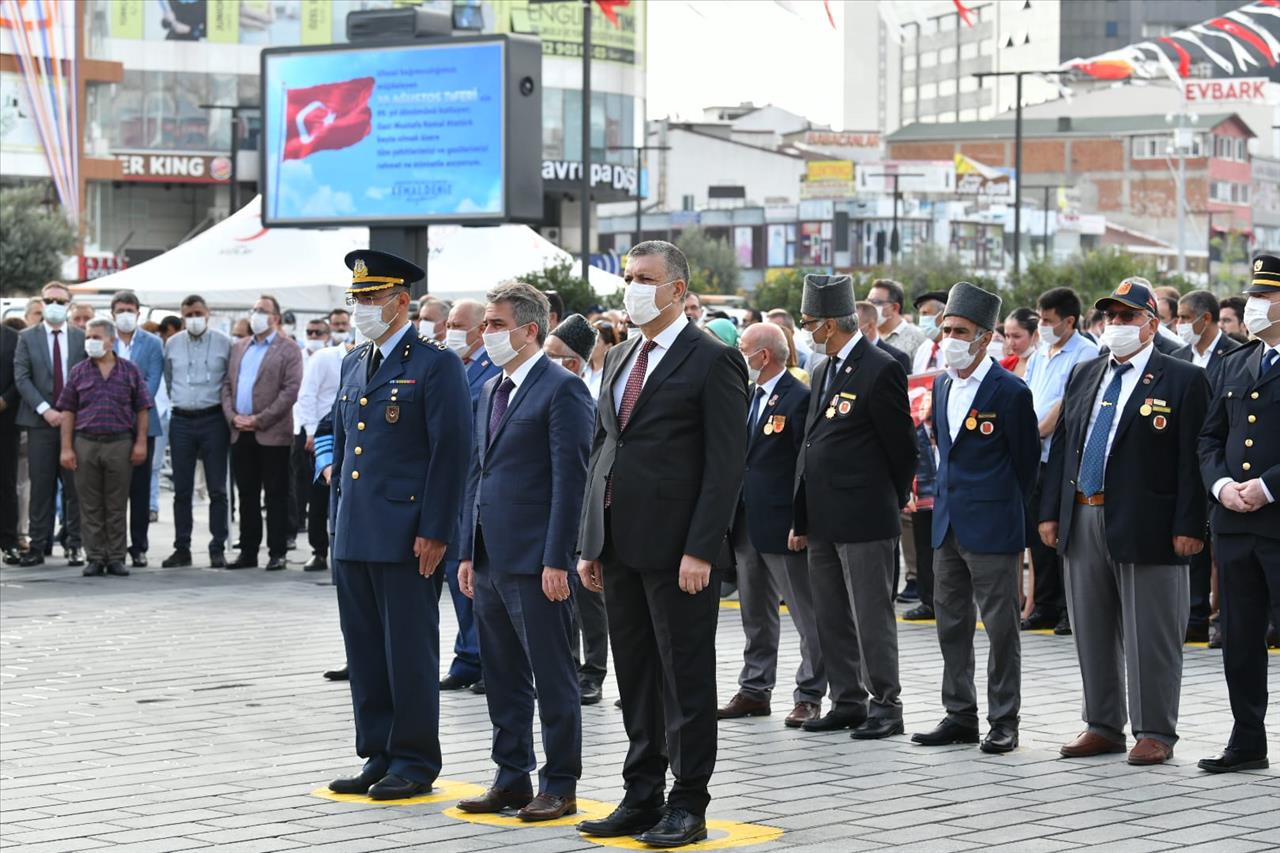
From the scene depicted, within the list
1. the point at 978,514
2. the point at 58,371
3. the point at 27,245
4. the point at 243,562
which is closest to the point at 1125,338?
the point at 978,514

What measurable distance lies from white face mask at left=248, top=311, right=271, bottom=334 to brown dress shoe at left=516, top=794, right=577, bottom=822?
1017 centimetres

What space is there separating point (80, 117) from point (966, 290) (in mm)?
75180

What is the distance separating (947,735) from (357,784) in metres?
2.79

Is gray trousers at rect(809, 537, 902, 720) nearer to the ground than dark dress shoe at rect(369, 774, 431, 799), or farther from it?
farther from it

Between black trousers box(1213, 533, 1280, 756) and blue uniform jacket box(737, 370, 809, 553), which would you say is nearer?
black trousers box(1213, 533, 1280, 756)

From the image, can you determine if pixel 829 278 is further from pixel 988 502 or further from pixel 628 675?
pixel 628 675

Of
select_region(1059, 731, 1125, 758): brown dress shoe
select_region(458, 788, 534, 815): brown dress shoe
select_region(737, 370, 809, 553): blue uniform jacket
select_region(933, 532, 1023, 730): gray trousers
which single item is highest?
select_region(737, 370, 809, 553): blue uniform jacket

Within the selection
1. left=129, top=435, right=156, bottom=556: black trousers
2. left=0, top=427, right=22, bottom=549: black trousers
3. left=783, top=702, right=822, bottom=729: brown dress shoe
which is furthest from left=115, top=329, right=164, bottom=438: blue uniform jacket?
left=783, top=702, right=822, bottom=729: brown dress shoe

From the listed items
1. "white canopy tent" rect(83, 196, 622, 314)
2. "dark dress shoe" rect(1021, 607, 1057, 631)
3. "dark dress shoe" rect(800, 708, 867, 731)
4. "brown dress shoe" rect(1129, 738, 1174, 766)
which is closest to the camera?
"brown dress shoe" rect(1129, 738, 1174, 766)

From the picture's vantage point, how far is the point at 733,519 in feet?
28.7

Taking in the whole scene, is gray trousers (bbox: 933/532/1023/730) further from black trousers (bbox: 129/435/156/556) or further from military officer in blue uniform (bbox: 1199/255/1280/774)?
black trousers (bbox: 129/435/156/556)

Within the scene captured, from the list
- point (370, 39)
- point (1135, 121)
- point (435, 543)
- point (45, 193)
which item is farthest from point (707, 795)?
point (1135, 121)

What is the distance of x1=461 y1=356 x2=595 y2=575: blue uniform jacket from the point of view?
8.12 metres

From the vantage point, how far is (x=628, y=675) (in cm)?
779
